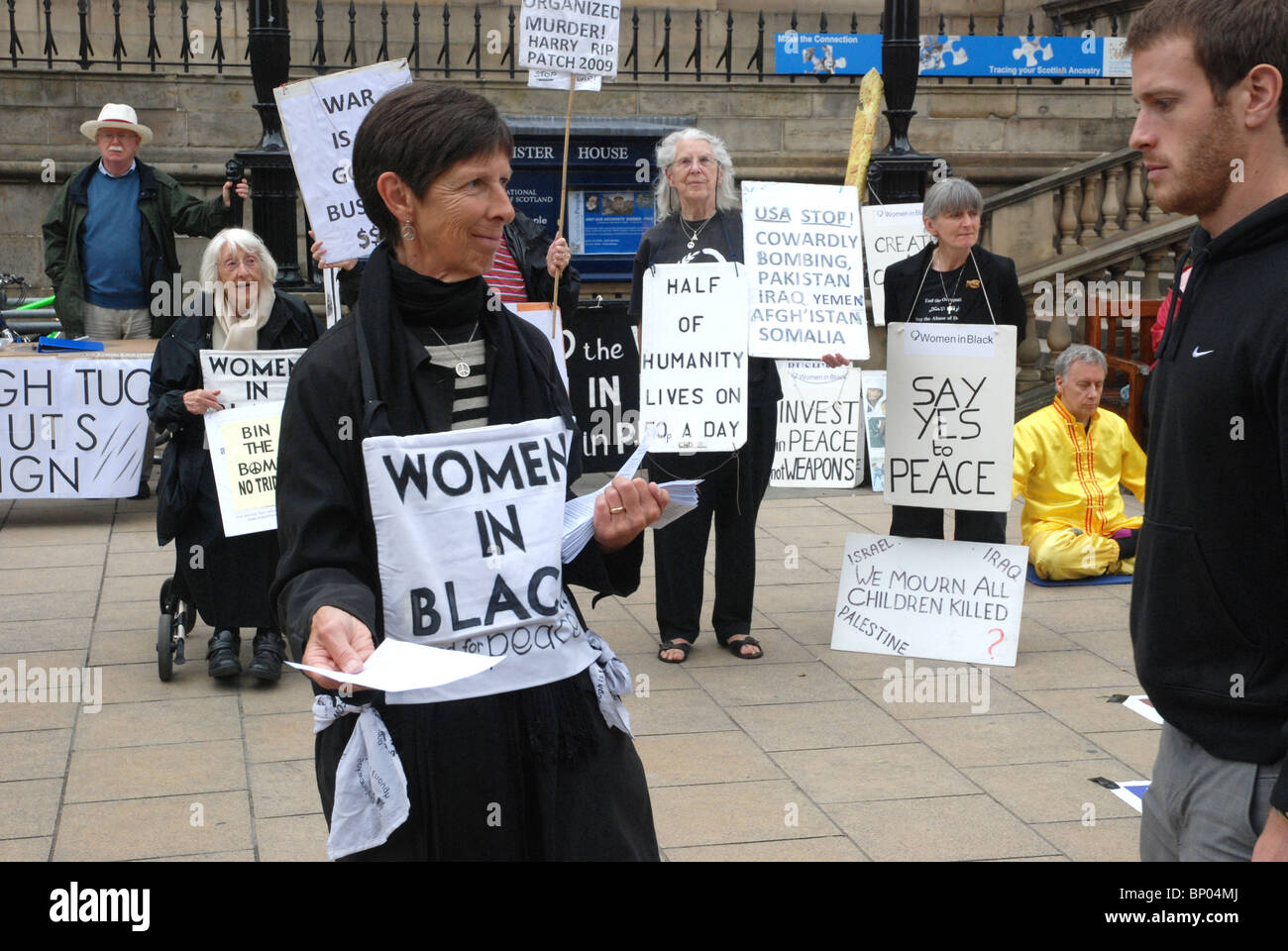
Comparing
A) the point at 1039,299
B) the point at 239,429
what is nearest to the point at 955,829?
the point at 239,429

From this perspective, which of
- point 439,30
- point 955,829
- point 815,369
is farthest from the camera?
point 439,30

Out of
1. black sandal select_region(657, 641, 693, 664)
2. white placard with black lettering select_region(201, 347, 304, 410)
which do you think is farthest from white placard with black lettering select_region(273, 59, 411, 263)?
black sandal select_region(657, 641, 693, 664)

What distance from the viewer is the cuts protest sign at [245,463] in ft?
20.5

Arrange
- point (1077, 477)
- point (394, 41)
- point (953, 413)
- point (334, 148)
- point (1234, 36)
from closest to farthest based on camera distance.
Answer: point (1234, 36) → point (334, 148) → point (953, 413) → point (1077, 477) → point (394, 41)

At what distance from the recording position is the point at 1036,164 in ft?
52.8

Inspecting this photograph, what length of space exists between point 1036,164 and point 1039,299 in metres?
4.56

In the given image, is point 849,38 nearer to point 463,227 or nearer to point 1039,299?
point 1039,299

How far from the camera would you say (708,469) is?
684 cm

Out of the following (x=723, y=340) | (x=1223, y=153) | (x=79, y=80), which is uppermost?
(x=79, y=80)

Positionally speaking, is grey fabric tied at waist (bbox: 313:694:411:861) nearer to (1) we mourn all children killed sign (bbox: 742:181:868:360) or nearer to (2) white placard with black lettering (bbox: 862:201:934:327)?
(1) we mourn all children killed sign (bbox: 742:181:868:360)

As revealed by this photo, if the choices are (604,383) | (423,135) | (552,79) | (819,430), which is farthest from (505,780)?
(604,383)

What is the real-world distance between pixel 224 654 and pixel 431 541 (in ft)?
13.2

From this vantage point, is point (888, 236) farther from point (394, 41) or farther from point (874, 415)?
point (394, 41)

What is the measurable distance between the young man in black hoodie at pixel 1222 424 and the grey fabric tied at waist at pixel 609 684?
2.91 feet
